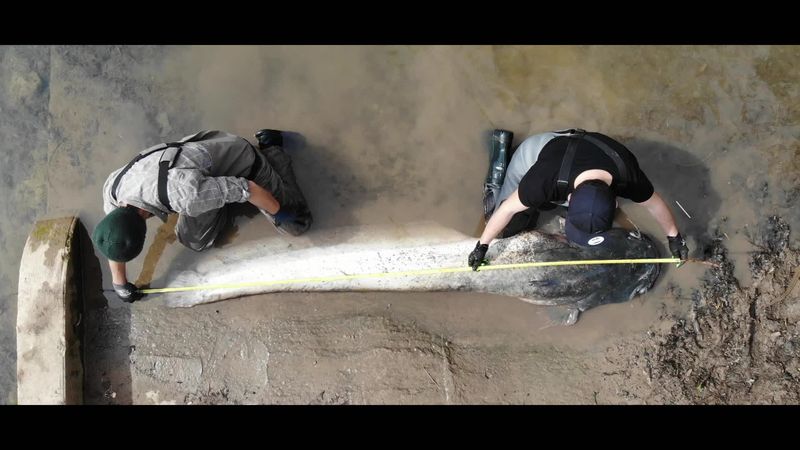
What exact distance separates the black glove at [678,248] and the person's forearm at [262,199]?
105 inches

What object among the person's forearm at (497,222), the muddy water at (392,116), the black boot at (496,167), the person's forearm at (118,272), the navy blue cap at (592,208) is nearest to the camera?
the navy blue cap at (592,208)

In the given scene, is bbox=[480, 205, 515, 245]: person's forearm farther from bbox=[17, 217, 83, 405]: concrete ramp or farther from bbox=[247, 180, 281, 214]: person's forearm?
bbox=[17, 217, 83, 405]: concrete ramp

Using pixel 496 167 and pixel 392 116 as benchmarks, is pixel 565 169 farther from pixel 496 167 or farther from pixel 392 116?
pixel 392 116

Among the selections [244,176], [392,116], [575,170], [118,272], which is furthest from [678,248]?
[118,272]

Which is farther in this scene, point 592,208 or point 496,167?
point 496,167

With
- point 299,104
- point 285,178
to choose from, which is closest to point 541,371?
point 285,178

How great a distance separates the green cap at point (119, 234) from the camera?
2967 millimetres

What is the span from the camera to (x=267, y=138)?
4.02 metres

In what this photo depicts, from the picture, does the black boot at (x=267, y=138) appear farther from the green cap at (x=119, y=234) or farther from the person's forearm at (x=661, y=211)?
the person's forearm at (x=661, y=211)

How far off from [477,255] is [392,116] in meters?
1.30

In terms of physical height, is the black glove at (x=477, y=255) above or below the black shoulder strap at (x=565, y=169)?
below

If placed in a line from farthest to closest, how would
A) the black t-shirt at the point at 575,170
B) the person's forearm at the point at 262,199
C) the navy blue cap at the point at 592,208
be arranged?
1. the person's forearm at the point at 262,199
2. the black t-shirt at the point at 575,170
3. the navy blue cap at the point at 592,208

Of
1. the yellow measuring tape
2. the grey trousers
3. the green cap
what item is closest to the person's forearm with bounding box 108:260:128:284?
the yellow measuring tape

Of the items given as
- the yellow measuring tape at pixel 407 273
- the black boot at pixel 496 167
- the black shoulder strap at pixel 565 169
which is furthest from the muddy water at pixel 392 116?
the black shoulder strap at pixel 565 169
